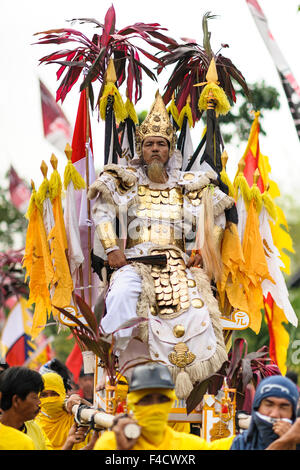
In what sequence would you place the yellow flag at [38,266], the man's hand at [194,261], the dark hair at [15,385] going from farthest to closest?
the yellow flag at [38,266] < the man's hand at [194,261] < the dark hair at [15,385]

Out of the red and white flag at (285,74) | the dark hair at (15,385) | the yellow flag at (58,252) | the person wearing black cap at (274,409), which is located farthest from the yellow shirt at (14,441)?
the red and white flag at (285,74)

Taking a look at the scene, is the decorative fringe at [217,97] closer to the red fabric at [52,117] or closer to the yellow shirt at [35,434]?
the red fabric at [52,117]

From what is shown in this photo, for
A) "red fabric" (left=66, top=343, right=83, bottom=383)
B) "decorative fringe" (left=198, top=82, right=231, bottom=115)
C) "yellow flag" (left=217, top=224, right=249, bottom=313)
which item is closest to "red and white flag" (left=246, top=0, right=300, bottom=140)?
"decorative fringe" (left=198, top=82, right=231, bottom=115)

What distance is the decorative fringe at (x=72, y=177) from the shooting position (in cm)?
887

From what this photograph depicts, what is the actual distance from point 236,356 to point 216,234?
121cm

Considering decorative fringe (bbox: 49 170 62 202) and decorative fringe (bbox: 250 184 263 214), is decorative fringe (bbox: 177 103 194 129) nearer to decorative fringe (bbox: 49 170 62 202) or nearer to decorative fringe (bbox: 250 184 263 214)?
decorative fringe (bbox: 250 184 263 214)

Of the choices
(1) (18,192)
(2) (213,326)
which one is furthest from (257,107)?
(2) (213,326)

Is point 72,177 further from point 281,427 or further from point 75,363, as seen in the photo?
point 281,427

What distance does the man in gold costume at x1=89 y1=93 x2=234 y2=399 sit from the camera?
25.8ft

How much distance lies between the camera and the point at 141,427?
4871 millimetres

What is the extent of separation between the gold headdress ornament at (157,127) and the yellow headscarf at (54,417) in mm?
2531

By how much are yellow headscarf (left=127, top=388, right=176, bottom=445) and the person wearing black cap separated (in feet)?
1.74

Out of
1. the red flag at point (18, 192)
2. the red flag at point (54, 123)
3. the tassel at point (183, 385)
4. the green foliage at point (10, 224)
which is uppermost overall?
the red flag at point (54, 123)

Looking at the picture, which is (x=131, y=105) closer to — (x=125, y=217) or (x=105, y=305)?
(x=125, y=217)
